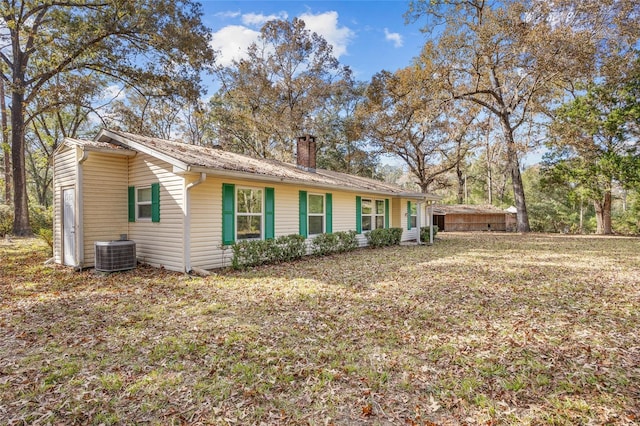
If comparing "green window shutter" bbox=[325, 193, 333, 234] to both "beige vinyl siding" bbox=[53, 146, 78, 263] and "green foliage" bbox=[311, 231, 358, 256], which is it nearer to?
"green foliage" bbox=[311, 231, 358, 256]

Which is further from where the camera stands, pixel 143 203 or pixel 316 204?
pixel 316 204

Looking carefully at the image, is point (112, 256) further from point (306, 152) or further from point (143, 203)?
point (306, 152)

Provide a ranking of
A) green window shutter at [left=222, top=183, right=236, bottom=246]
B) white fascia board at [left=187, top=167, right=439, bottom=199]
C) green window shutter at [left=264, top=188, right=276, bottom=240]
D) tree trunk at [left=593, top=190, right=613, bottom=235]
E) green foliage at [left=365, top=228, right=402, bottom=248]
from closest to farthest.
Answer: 1. white fascia board at [left=187, top=167, right=439, bottom=199]
2. green window shutter at [left=222, top=183, right=236, bottom=246]
3. green window shutter at [left=264, top=188, right=276, bottom=240]
4. green foliage at [left=365, top=228, right=402, bottom=248]
5. tree trunk at [left=593, top=190, right=613, bottom=235]

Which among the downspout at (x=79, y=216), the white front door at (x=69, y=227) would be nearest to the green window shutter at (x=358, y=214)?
the downspout at (x=79, y=216)

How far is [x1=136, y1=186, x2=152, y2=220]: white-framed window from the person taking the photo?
28.3 ft

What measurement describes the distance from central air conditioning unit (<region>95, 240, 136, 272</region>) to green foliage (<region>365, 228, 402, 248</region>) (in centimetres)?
885

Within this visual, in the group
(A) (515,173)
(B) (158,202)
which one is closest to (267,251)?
(B) (158,202)

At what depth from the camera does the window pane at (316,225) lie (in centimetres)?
1135

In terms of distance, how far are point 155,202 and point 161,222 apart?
57 cm

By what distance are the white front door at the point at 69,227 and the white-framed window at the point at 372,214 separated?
9881 mm

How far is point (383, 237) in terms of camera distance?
46.0 ft

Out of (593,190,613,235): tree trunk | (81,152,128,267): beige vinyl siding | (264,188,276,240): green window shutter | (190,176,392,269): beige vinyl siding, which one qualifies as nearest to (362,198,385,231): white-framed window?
(190,176,392,269): beige vinyl siding

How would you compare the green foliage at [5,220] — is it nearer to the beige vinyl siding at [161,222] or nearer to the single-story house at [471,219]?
the beige vinyl siding at [161,222]

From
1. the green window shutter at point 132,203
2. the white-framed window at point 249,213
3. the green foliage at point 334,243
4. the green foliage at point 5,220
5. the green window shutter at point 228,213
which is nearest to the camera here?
the green window shutter at point 228,213
